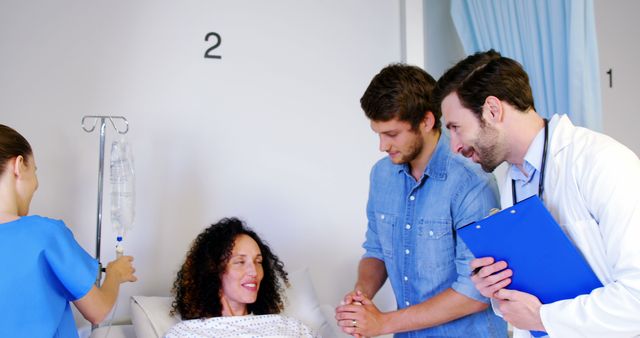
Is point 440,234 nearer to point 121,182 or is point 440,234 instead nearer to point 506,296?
point 506,296

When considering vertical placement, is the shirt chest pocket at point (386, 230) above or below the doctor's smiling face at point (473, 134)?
below

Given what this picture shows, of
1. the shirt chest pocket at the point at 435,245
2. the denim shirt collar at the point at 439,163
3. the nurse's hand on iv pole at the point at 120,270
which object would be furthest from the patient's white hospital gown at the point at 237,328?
the denim shirt collar at the point at 439,163

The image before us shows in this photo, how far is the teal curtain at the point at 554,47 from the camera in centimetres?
229

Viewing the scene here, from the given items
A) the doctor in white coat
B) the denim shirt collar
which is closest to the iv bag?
the denim shirt collar

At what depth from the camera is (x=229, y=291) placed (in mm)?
2545

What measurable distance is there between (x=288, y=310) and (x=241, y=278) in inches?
14.2

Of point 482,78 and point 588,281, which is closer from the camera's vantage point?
point 588,281

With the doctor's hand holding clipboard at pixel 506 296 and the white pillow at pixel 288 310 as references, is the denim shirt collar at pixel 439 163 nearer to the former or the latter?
the doctor's hand holding clipboard at pixel 506 296

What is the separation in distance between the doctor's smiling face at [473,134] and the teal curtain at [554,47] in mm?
785

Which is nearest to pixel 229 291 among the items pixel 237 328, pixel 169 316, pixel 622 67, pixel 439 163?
pixel 237 328

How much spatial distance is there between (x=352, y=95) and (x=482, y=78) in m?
1.77

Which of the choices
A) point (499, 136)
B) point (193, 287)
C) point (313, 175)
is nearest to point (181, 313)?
point (193, 287)

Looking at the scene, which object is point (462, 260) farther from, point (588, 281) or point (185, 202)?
point (185, 202)

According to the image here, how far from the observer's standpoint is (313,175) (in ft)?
10.8
